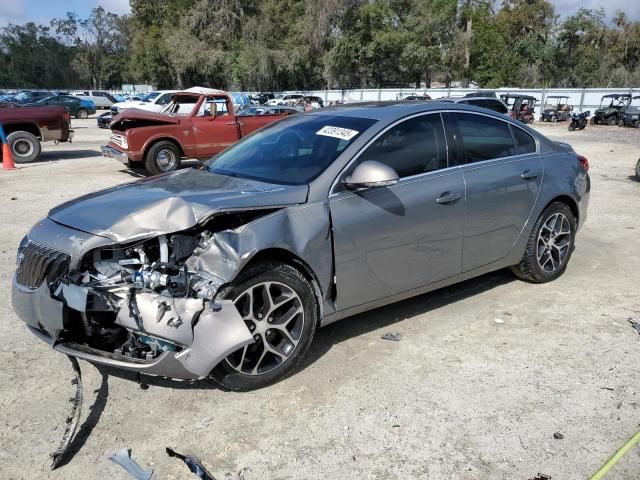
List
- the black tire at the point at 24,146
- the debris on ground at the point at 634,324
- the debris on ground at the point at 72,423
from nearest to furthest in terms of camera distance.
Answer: the debris on ground at the point at 72,423
the debris on ground at the point at 634,324
the black tire at the point at 24,146

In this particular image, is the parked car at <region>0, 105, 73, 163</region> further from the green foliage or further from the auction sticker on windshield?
the green foliage

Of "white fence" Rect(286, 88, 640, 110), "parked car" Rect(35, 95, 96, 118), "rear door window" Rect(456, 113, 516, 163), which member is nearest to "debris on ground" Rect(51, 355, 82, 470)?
"rear door window" Rect(456, 113, 516, 163)

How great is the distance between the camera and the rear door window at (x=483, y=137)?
4.47m

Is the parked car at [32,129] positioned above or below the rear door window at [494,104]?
below

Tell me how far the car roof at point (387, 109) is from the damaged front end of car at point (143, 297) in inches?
53.2

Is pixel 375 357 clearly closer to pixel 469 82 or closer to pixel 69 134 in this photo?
pixel 69 134

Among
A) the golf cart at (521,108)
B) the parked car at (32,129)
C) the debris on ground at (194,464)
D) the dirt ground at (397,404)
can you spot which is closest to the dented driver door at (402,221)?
the dirt ground at (397,404)

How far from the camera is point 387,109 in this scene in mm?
4336

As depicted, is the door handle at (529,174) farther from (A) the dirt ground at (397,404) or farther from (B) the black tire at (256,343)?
(B) the black tire at (256,343)

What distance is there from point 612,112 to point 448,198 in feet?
99.3

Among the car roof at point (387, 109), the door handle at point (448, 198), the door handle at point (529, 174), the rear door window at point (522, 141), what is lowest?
the door handle at point (448, 198)

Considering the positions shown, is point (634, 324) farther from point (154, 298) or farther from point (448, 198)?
point (154, 298)

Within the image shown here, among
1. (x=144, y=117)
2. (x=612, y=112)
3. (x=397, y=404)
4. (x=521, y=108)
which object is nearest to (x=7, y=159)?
(x=144, y=117)

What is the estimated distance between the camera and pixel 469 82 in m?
53.6
